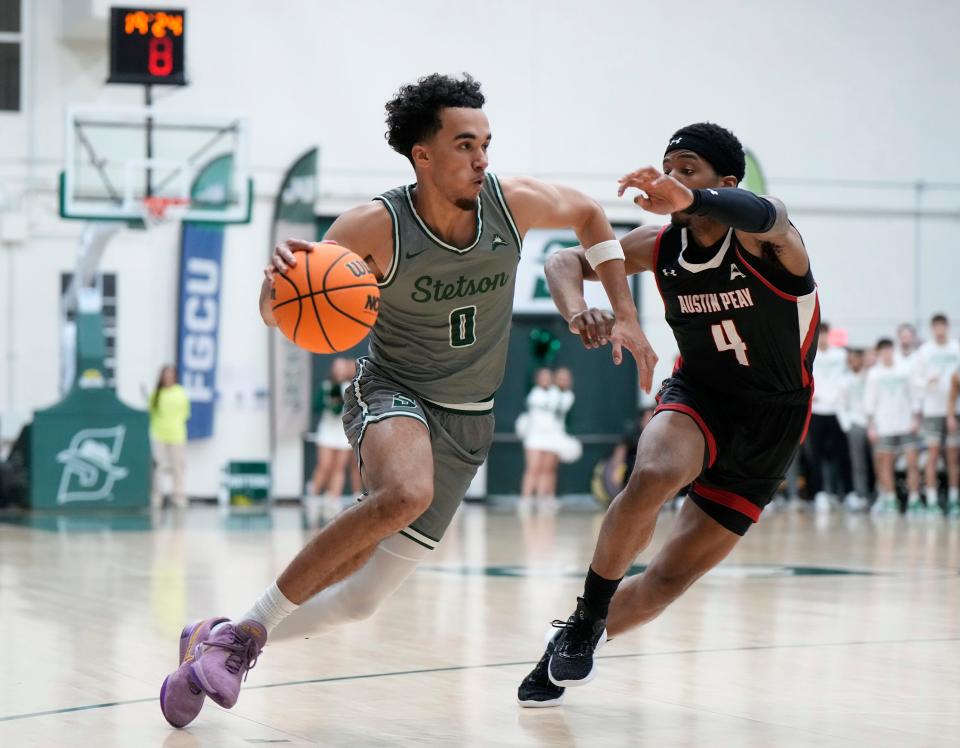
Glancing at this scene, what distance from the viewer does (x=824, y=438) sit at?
59.8ft

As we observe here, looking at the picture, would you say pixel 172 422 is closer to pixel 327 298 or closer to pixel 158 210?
pixel 158 210

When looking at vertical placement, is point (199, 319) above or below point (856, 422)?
above

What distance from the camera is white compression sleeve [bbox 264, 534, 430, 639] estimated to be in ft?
14.7

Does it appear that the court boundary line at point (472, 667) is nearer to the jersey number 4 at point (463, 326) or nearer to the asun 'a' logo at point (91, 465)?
the jersey number 4 at point (463, 326)

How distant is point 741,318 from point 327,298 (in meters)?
1.52

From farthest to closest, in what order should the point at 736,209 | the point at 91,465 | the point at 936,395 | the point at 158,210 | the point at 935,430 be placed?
the point at 91,465 → the point at 935,430 → the point at 936,395 → the point at 158,210 → the point at 736,209

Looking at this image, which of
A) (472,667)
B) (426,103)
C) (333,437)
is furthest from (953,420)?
(426,103)

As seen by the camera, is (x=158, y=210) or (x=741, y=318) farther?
(x=158, y=210)

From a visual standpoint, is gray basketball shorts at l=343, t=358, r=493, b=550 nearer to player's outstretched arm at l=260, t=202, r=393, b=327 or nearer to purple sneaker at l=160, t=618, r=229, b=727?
player's outstretched arm at l=260, t=202, r=393, b=327

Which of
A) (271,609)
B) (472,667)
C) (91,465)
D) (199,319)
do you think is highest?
(271,609)

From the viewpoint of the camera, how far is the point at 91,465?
1700 centimetres

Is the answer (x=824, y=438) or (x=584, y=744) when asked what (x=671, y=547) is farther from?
(x=824, y=438)

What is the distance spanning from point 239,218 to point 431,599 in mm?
8361

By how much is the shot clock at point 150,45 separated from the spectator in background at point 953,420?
29.8 ft
